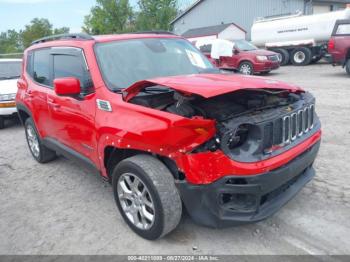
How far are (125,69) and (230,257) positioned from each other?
218 centimetres

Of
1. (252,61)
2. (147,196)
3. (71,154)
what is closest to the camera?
(147,196)

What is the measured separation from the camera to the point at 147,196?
10.0ft

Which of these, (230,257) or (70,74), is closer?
(230,257)

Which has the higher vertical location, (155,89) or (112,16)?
(112,16)

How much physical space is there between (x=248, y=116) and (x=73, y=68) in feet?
7.28

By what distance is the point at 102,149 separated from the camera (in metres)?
3.46

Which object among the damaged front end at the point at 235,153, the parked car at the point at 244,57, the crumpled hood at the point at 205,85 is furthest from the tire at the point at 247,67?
the damaged front end at the point at 235,153

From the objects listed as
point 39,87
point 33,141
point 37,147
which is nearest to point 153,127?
point 39,87

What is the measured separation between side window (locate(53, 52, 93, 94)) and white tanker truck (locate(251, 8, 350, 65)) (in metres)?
17.0

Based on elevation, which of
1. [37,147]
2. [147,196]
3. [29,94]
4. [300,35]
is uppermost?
[300,35]

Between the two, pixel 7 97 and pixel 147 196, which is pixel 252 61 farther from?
pixel 147 196

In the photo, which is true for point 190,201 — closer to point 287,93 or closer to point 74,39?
point 287,93

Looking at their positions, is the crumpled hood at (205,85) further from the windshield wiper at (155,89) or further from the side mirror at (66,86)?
the side mirror at (66,86)

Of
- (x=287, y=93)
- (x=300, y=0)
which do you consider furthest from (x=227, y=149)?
(x=300, y=0)
